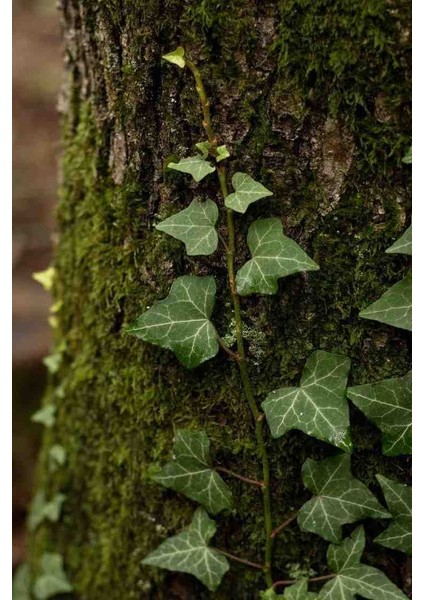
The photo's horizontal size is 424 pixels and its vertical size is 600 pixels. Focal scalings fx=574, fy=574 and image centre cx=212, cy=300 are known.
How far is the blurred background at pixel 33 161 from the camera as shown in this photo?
9.77 ft

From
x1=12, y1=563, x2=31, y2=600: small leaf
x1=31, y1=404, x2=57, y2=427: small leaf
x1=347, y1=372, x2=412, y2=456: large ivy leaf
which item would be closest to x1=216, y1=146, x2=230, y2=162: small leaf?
x1=347, y1=372, x2=412, y2=456: large ivy leaf

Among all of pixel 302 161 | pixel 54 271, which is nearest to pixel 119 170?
pixel 302 161

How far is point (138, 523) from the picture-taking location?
1241mm

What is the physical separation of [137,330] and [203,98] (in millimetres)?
412

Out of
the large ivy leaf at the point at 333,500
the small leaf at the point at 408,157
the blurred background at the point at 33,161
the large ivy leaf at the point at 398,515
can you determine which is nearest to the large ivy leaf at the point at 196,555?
the large ivy leaf at the point at 333,500

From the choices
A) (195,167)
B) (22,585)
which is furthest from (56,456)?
(195,167)

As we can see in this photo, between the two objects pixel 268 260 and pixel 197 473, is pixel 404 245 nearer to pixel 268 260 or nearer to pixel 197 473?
pixel 268 260

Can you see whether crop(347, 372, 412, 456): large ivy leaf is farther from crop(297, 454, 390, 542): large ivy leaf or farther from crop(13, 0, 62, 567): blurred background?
crop(13, 0, 62, 567): blurred background

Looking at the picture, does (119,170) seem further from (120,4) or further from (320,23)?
(320,23)

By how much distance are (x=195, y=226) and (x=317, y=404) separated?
365mm

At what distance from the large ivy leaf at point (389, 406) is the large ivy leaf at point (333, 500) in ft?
0.27

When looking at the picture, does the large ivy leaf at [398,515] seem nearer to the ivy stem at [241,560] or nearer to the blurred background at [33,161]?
the ivy stem at [241,560]

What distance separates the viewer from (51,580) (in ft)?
4.99

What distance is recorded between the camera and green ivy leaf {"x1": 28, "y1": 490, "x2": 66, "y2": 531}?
4.98ft
